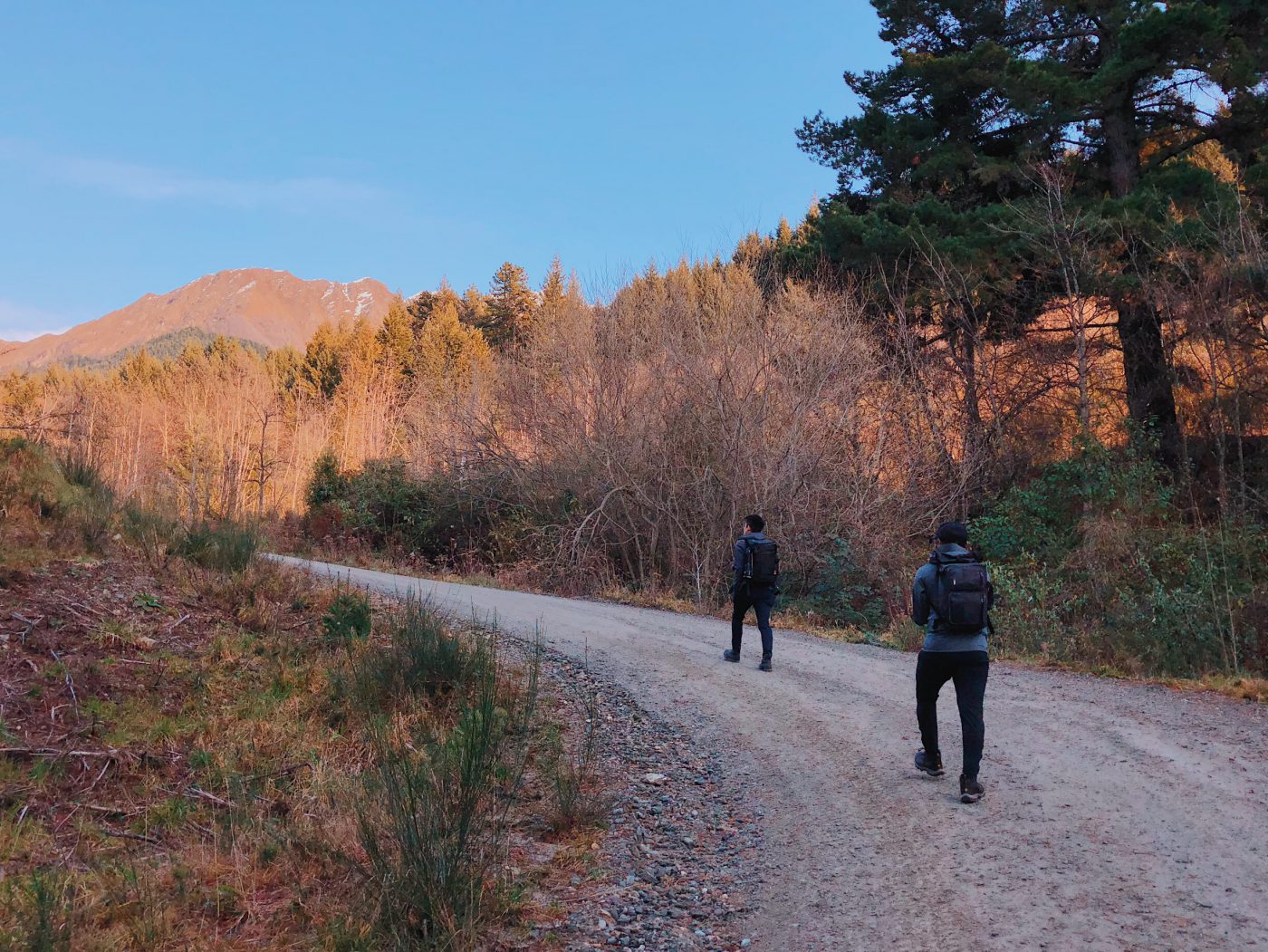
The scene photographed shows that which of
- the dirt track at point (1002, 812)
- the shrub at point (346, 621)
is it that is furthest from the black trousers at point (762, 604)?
the shrub at point (346, 621)

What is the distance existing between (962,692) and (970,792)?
629mm

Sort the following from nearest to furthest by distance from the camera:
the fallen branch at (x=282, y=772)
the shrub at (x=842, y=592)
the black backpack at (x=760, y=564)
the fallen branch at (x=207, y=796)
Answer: the fallen branch at (x=207, y=796)
the fallen branch at (x=282, y=772)
the black backpack at (x=760, y=564)
the shrub at (x=842, y=592)

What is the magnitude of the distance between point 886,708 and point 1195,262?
12.6m

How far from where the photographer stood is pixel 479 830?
14.0 feet

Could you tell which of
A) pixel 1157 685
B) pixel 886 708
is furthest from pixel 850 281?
pixel 886 708

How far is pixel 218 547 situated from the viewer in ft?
34.6

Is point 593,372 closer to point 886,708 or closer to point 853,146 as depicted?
point 853,146

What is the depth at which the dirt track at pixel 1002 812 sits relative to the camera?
154 inches

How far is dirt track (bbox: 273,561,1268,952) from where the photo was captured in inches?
154

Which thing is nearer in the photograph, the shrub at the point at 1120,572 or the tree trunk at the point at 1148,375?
the shrub at the point at 1120,572

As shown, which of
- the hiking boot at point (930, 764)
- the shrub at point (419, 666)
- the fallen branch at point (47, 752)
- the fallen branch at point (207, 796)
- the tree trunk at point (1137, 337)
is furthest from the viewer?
the tree trunk at point (1137, 337)

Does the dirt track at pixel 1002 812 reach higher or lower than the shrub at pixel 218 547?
lower

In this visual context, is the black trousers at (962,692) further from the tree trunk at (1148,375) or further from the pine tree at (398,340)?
the pine tree at (398,340)

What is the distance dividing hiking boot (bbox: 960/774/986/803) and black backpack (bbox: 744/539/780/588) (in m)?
4.17
